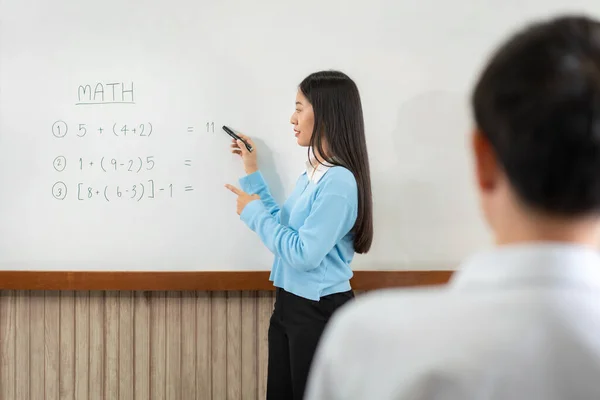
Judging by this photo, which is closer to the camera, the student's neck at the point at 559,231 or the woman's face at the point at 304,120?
the student's neck at the point at 559,231

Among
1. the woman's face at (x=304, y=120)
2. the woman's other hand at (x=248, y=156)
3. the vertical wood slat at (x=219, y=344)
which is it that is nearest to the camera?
the woman's face at (x=304, y=120)

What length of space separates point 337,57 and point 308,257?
0.68 m

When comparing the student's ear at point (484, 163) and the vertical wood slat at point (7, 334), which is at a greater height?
the student's ear at point (484, 163)

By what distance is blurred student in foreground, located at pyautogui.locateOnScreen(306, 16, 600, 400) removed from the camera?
1.23ft

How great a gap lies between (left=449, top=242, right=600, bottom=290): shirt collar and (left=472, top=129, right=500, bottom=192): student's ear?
6cm

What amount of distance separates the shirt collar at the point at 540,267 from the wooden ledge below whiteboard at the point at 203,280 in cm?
126

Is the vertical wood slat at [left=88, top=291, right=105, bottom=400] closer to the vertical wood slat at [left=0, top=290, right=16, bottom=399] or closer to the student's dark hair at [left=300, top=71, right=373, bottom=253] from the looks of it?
the vertical wood slat at [left=0, top=290, right=16, bottom=399]

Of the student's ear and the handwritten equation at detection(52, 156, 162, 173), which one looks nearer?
the student's ear

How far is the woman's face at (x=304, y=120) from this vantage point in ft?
4.79

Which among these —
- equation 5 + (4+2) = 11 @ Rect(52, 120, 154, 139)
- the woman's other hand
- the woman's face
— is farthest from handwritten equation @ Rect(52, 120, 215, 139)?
the woman's face

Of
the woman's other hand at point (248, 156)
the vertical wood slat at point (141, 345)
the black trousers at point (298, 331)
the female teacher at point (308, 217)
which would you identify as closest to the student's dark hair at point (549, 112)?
the female teacher at point (308, 217)

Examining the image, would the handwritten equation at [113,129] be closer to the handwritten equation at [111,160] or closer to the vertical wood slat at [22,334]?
the handwritten equation at [111,160]

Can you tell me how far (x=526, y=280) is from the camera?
0.39m

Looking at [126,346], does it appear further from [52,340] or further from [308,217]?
[308,217]
